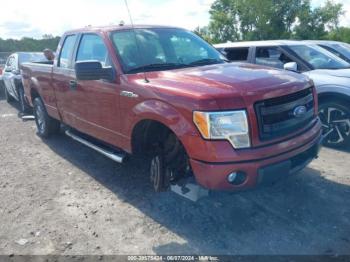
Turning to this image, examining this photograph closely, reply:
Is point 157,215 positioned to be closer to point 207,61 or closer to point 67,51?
point 207,61

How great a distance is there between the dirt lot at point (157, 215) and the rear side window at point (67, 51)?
5.16 feet

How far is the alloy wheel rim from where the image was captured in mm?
5419

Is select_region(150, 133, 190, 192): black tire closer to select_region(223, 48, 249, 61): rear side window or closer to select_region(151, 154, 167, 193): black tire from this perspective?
select_region(151, 154, 167, 193): black tire

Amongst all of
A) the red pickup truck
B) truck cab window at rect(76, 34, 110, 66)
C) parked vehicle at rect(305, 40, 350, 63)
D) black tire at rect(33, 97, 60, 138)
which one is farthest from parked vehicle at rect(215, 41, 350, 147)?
black tire at rect(33, 97, 60, 138)

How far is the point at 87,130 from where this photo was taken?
495cm

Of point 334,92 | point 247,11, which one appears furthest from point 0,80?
point 247,11

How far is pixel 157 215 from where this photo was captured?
12.5ft

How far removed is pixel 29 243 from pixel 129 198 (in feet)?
4.00

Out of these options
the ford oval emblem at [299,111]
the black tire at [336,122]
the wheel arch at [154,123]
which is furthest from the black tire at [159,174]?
the black tire at [336,122]

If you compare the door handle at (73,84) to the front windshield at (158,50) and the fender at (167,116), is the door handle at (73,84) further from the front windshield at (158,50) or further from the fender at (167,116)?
the fender at (167,116)

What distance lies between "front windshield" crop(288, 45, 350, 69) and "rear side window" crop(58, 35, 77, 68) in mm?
3823

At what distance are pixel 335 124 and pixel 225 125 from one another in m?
3.17

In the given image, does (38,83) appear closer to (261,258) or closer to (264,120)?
(264,120)

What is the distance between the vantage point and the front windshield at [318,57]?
6199 millimetres
